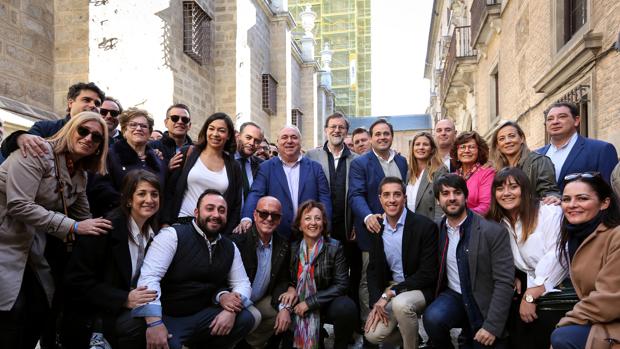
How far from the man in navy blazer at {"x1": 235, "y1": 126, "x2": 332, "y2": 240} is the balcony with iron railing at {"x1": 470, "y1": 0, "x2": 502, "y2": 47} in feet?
30.7

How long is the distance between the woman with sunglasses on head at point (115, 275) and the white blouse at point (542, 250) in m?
2.85

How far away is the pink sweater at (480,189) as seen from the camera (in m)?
4.19

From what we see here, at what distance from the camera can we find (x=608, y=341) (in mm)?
2762

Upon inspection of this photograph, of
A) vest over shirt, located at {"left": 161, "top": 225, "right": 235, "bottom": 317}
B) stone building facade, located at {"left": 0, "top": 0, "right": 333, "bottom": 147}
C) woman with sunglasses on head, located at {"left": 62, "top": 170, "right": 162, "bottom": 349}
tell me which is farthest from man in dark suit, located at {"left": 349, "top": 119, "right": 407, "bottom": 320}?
stone building facade, located at {"left": 0, "top": 0, "right": 333, "bottom": 147}

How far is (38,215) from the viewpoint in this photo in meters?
3.02

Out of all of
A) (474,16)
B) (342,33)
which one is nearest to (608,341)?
(474,16)

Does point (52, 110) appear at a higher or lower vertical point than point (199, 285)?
higher

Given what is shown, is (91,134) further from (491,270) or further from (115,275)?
(491,270)

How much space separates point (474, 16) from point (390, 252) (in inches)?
483

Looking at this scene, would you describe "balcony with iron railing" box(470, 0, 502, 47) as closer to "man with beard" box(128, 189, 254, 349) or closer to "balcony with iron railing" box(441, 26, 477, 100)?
"balcony with iron railing" box(441, 26, 477, 100)

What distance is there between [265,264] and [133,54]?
6.09 metres

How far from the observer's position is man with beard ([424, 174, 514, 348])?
360 cm

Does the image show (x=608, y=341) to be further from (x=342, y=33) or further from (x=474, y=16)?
(x=342, y=33)

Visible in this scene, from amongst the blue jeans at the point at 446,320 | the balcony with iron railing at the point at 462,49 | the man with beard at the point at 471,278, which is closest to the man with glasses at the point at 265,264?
the blue jeans at the point at 446,320
